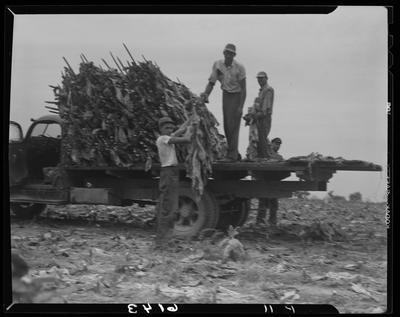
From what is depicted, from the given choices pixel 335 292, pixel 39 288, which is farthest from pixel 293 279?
pixel 39 288

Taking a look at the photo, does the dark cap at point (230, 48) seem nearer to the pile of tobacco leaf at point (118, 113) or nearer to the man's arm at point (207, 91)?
the man's arm at point (207, 91)

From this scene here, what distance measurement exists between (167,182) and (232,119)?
1372mm

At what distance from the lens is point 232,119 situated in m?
8.05

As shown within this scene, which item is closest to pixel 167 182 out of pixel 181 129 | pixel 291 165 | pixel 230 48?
pixel 181 129

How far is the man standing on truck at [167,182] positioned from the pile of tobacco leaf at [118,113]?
0.90 metres

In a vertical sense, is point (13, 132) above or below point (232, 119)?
below

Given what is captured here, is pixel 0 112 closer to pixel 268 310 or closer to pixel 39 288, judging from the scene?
pixel 39 288

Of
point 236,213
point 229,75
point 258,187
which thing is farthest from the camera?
A: point 236,213

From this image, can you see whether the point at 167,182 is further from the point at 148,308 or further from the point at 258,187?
the point at 148,308

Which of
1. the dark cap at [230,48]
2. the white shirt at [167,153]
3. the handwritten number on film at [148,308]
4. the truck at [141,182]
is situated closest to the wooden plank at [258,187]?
the truck at [141,182]

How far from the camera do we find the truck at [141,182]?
746cm

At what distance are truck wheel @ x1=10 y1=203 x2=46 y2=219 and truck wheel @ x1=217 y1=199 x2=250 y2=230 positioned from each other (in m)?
2.79

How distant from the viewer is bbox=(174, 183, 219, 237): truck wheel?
25.5 feet

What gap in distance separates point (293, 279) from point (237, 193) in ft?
7.60
